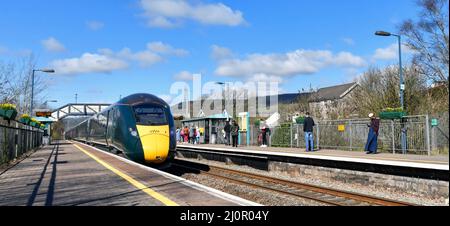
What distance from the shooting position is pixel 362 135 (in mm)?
18984

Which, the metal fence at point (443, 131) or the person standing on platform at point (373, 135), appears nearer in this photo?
the metal fence at point (443, 131)

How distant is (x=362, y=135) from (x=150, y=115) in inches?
385

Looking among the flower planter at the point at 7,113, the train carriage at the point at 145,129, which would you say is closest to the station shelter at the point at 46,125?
the flower planter at the point at 7,113

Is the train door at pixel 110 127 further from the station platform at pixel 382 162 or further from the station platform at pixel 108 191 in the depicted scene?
the station platform at pixel 382 162

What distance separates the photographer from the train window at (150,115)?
15.6 metres

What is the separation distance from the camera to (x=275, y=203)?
1046 centimetres

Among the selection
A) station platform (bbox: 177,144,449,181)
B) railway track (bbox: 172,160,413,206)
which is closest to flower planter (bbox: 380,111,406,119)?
station platform (bbox: 177,144,449,181)

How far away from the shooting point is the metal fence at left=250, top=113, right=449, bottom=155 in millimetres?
15797

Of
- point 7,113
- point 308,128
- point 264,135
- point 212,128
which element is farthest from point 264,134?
point 7,113

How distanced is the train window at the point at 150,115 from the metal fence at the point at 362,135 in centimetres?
904

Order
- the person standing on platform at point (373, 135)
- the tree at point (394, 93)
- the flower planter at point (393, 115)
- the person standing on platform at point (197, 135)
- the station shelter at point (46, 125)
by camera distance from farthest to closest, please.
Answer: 1. the station shelter at point (46, 125)
2. the person standing on platform at point (197, 135)
3. the tree at point (394, 93)
4. the flower planter at point (393, 115)
5. the person standing on platform at point (373, 135)

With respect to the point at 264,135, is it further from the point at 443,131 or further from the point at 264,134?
the point at 443,131

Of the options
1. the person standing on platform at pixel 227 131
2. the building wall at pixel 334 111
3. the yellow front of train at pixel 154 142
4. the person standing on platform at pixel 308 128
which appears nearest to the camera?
the yellow front of train at pixel 154 142
